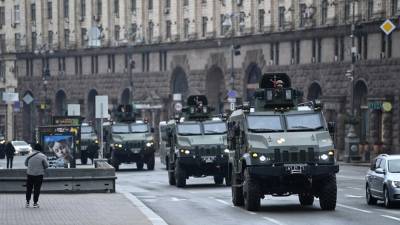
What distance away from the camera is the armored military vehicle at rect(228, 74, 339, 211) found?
2970 centimetres

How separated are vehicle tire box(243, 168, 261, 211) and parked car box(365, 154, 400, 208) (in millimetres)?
3496

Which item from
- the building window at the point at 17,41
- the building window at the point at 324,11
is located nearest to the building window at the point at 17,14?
the building window at the point at 17,41

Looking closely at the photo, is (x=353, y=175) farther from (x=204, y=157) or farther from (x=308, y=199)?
A: (x=308, y=199)

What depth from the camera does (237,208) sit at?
3195 centimetres

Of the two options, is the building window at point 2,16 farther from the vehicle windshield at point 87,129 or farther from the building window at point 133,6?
the vehicle windshield at point 87,129

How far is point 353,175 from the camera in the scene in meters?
54.5

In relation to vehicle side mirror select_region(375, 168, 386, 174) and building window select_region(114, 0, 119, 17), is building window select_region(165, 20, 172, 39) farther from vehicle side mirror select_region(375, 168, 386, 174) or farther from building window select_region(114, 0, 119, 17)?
vehicle side mirror select_region(375, 168, 386, 174)

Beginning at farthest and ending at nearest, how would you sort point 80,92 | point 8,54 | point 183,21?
point 8,54 → point 80,92 → point 183,21

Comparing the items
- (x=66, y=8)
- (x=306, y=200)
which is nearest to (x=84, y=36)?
(x=66, y=8)

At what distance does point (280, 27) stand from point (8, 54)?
4461 cm

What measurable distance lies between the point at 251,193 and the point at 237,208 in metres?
1.89

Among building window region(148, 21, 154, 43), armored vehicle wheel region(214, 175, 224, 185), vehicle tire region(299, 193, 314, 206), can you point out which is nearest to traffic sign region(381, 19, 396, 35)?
armored vehicle wheel region(214, 175, 224, 185)

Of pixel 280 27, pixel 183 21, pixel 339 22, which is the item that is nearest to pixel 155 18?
pixel 183 21

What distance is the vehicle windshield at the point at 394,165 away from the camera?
31844mm
